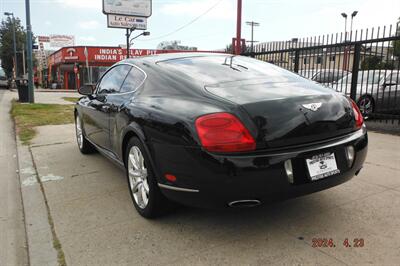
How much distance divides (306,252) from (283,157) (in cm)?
69

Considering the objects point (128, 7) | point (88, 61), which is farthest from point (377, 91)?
point (88, 61)

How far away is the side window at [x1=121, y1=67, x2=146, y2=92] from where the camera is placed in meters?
3.53

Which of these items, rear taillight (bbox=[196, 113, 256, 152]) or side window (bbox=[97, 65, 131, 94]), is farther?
side window (bbox=[97, 65, 131, 94])

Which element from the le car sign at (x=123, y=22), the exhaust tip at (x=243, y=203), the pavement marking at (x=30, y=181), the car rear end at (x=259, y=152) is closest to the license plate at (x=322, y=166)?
the car rear end at (x=259, y=152)

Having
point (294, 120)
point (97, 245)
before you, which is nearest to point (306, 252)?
point (294, 120)

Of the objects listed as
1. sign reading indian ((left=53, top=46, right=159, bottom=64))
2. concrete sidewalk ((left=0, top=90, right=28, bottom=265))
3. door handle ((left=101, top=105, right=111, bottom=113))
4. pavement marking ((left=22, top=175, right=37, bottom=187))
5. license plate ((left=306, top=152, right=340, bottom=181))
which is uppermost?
sign reading indian ((left=53, top=46, right=159, bottom=64))

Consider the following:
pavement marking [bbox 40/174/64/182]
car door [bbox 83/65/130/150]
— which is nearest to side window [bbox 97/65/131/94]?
car door [bbox 83/65/130/150]

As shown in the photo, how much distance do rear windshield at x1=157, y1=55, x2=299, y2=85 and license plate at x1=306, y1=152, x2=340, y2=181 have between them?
87 centimetres

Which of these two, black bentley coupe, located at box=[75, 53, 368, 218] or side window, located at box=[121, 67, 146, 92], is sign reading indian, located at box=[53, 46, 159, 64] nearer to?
side window, located at box=[121, 67, 146, 92]

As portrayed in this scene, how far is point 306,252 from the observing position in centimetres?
250

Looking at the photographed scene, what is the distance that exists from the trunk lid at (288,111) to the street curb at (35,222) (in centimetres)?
171

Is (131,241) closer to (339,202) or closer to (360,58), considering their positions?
(339,202)

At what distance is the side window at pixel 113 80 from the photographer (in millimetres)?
4046

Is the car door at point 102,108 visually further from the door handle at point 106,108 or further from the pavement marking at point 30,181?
the pavement marking at point 30,181
